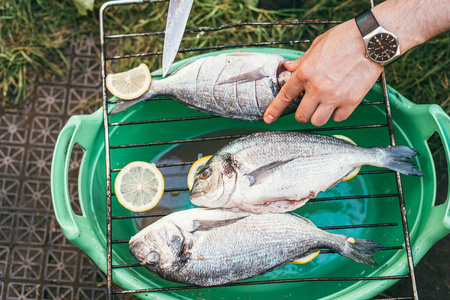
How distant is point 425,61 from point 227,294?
259 cm

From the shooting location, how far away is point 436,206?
8.70 feet

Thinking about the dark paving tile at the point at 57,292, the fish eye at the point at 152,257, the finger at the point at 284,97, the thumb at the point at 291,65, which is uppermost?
the thumb at the point at 291,65

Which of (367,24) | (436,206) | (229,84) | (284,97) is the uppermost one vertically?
(367,24)

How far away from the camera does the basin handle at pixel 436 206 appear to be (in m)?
2.49

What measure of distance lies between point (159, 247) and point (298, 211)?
1242 mm

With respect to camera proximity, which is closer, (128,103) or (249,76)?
(249,76)

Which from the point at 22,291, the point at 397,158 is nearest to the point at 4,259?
the point at 22,291

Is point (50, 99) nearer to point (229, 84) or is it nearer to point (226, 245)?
point (229, 84)

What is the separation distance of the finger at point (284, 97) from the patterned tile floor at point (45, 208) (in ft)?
5.97

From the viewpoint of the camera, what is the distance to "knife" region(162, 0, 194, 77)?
8.87 feet

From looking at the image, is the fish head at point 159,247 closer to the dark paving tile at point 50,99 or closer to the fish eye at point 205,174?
the fish eye at point 205,174

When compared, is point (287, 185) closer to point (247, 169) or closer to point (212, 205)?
point (247, 169)

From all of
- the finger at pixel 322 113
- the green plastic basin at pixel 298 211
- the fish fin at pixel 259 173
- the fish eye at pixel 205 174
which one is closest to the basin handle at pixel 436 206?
the green plastic basin at pixel 298 211

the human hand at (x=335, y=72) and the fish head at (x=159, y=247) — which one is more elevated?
the human hand at (x=335, y=72)
